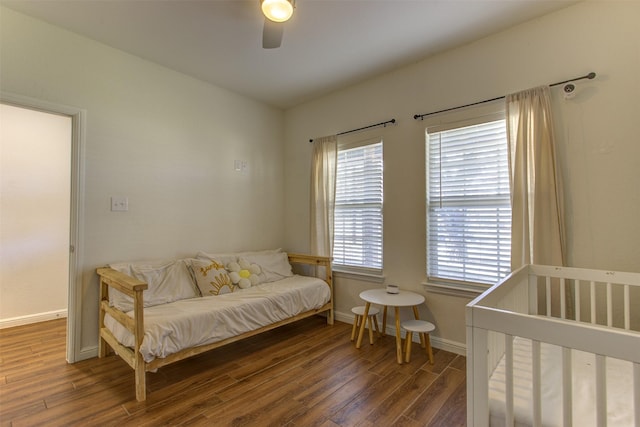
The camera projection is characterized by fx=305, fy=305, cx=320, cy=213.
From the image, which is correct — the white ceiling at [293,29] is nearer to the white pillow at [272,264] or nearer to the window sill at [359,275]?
the white pillow at [272,264]

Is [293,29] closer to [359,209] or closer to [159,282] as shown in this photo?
[359,209]

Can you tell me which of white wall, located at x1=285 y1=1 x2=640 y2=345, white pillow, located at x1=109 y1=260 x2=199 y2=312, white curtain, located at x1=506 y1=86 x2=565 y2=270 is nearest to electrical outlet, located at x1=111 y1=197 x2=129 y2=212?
white pillow, located at x1=109 y1=260 x2=199 y2=312

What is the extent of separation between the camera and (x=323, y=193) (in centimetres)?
366

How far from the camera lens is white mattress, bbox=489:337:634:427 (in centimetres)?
108

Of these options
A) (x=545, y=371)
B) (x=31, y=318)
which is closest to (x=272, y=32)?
(x=545, y=371)

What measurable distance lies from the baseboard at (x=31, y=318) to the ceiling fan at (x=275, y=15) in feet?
12.8

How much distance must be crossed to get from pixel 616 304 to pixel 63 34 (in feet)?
14.9

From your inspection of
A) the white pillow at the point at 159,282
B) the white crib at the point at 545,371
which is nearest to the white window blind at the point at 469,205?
the white crib at the point at 545,371

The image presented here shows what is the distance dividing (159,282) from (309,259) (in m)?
1.61

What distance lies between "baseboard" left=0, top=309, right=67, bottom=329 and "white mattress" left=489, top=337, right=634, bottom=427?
4.46m

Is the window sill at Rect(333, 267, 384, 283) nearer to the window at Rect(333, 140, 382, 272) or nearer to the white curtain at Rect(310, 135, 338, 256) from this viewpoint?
the window at Rect(333, 140, 382, 272)

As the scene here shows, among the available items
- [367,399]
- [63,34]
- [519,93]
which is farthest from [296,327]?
[63,34]

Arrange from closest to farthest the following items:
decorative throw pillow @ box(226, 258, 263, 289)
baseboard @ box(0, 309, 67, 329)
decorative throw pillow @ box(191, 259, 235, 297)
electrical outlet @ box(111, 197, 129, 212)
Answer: electrical outlet @ box(111, 197, 129, 212), decorative throw pillow @ box(191, 259, 235, 297), decorative throw pillow @ box(226, 258, 263, 289), baseboard @ box(0, 309, 67, 329)

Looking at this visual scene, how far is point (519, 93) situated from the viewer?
7.73ft
